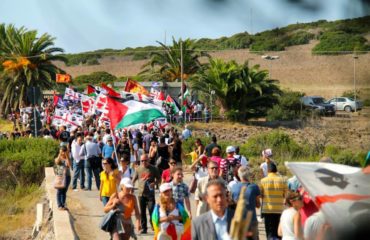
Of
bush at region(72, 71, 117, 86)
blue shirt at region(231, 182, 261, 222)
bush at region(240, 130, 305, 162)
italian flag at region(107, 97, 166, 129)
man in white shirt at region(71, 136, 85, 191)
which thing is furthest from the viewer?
bush at region(72, 71, 117, 86)

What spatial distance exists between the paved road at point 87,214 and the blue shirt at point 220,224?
26.4 feet

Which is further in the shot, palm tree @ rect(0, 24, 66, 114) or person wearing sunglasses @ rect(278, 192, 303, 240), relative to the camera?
palm tree @ rect(0, 24, 66, 114)

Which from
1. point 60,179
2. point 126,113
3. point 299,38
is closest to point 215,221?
point 299,38

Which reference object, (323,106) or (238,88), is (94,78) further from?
(323,106)

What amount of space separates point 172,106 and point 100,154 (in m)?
18.1

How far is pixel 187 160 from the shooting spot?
33062 millimetres

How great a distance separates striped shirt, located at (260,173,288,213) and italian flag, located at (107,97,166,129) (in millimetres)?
8445

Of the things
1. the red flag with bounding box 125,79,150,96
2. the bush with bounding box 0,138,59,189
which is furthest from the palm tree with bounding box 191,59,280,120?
the bush with bounding box 0,138,59,189

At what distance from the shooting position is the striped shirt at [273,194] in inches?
466

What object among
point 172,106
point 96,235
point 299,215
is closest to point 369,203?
point 299,215

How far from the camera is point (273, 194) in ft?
39.0

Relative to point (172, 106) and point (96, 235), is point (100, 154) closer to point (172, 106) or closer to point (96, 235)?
point (96, 235)

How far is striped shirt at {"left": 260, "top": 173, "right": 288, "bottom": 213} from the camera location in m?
11.8

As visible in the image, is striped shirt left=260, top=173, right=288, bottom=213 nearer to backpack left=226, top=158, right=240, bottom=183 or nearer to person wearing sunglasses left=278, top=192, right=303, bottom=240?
backpack left=226, top=158, right=240, bottom=183
